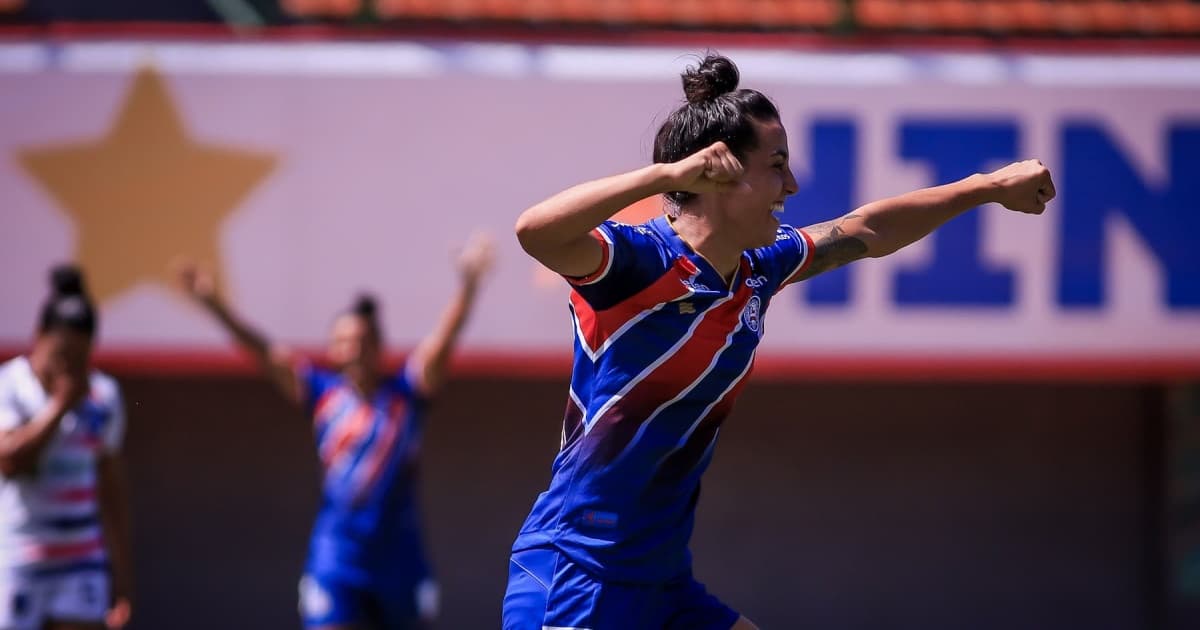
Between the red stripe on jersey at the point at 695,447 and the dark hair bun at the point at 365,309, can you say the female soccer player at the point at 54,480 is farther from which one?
the red stripe on jersey at the point at 695,447

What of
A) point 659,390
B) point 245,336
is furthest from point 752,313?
point 245,336

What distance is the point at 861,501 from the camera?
9297mm

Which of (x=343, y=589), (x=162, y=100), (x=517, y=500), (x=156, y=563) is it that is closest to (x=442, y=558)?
(x=517, y=500)

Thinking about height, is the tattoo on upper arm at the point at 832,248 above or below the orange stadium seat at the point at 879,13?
below

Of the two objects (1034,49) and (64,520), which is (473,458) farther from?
(1034,49)

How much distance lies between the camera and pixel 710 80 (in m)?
3.67

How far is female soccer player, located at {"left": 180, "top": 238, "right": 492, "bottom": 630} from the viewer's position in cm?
685

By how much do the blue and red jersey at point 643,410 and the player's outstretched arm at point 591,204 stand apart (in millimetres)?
240

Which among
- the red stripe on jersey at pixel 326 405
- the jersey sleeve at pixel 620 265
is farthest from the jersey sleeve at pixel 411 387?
the jersey sleeve at pixel 620 265

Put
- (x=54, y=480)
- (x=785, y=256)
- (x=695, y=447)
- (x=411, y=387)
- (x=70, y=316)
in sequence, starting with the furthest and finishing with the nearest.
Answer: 1. (x=411, y=387)
2. (x=54, y=480)
3. (x=70, y=316)
4. (x=785, y=256)
5. (x=695, y=447)

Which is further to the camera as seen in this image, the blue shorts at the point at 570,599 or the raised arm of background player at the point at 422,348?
the raised arm of background player at the point at 422,348

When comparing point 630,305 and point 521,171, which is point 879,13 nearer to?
point 521,171

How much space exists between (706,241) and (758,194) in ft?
0.55

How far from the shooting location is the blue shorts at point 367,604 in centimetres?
683
